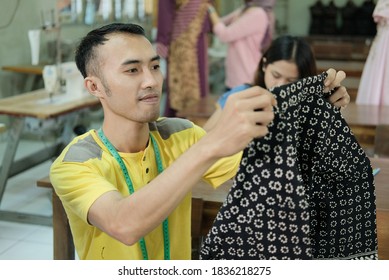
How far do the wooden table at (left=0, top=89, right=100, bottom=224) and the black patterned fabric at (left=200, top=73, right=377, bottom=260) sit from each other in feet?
6.97

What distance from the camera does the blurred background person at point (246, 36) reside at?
12.5 ft

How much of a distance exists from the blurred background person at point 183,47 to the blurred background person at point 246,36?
14 cm

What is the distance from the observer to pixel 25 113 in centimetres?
301

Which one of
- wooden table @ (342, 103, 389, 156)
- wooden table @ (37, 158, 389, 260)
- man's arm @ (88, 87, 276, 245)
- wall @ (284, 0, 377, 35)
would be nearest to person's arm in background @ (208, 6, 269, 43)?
wooden table @ (342, 103, 389, 156)

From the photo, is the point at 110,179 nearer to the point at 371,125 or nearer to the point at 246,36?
the point at 371,125

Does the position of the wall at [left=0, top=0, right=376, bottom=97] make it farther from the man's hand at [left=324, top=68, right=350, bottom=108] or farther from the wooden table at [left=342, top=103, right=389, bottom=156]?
the man's hand at [left=324, top=68, right=350, bottom=108]

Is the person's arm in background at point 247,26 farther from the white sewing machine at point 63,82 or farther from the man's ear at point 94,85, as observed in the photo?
the man's ear at point 94,85

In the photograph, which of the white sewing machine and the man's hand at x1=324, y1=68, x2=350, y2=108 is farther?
the white sewing machine

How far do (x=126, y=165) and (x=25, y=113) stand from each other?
187 cm

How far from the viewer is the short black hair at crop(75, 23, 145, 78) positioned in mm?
1267

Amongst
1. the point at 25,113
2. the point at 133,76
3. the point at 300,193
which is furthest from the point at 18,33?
the point at 300,193
